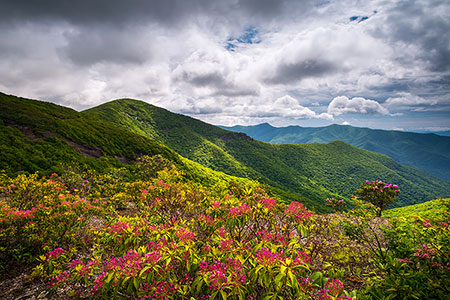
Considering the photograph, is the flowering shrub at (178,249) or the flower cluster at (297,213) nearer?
the flowering shrub at (178,249)

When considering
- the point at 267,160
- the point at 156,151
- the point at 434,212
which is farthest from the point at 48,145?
the point at 267,160

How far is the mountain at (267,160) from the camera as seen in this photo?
13550cm

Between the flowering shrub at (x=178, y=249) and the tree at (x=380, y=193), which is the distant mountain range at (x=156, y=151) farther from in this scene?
the tree at (x=380, y=193)

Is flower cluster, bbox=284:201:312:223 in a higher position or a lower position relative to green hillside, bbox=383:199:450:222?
higher

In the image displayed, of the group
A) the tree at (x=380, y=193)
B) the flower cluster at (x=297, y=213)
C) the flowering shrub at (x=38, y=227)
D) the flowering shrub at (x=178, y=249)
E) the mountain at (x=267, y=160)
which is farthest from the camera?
the mountain at (x=267, y=160)

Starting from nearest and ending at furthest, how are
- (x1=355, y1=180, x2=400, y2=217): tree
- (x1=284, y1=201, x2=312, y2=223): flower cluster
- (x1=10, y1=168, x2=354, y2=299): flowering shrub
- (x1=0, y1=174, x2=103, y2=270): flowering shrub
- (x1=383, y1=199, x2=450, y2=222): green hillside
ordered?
(x1=10, y1=168, x2=354, y2=299): flowering shrub, (x1=284, y1=201, x2=312, y2=223): flower cluster, (x1=0, y1=174, x2=103, y2=270): flowering shrub, (x1=383, y1=199, x2=450, y2=222): green hillside, (x1=355, y1=180, x2=400, y2=217): tree

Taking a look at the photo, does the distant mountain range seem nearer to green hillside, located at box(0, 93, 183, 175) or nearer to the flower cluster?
green hillside, located at box(0, 93, 183, 175)

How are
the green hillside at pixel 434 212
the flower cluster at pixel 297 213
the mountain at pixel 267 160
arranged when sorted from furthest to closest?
the mountain at pixel 267 160 < the green hillside at pixel 434 212 < the flower cluster at pixel 297 213

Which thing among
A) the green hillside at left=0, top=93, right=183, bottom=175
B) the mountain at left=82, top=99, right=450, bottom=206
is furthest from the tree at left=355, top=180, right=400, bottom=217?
the mountain at left=82, top=99, right=450, bottom=206

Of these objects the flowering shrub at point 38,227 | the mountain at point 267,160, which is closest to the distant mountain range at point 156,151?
the mountain at point 267,160

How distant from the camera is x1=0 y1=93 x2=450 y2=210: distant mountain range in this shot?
3008cm

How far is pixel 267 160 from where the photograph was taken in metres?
160

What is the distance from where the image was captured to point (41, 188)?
847 centimetres

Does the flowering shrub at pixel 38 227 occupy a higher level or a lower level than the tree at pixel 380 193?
higher
